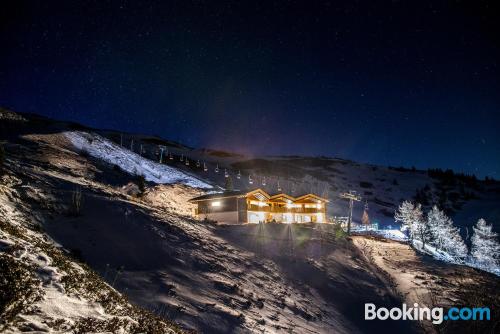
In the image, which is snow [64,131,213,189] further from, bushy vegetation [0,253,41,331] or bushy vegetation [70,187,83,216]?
bushy vegetation [0,253,41,331]

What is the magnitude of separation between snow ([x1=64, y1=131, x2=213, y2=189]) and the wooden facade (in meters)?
11.0

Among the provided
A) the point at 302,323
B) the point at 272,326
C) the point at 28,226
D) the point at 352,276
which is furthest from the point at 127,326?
the point at 352,276

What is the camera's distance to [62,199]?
22.0 m

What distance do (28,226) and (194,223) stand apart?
1672 centimetres

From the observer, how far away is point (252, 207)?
51969 millimetres

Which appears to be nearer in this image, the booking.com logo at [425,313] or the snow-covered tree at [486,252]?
the booking.com logo at [425,313]

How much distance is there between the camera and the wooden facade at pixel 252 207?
168 ft

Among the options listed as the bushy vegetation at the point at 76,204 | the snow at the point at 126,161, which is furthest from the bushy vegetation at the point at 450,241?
the bushy vegetation at the point at 76,204

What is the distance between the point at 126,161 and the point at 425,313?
168 feet

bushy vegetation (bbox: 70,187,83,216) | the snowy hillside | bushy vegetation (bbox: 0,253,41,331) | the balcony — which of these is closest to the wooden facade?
the balcony

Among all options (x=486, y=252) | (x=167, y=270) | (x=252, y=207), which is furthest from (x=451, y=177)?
(x=167, y=270)

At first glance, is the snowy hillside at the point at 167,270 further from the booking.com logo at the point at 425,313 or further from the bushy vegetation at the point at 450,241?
the bushy vegetation at the point at 450,241

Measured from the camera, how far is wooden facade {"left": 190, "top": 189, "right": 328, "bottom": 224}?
51188 mm

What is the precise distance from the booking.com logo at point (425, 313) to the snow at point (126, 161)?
41.7 meters
